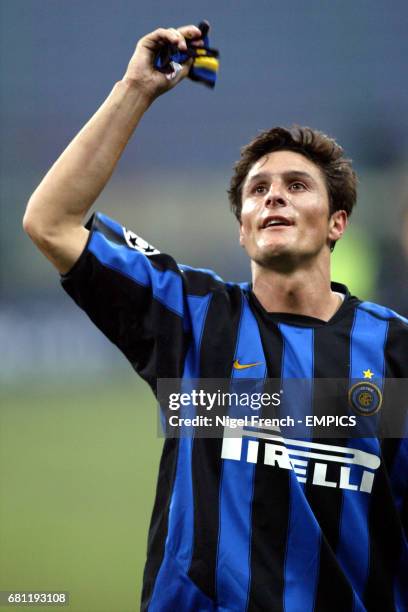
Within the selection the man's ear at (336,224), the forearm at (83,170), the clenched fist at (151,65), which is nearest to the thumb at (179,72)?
the clenched fist at (151,65)

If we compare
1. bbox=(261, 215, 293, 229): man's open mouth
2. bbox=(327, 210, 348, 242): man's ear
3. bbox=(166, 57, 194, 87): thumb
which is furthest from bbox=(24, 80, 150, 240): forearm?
bbox=(327, 210, 348, 242): man's ear

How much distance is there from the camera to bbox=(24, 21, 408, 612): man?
1.64m

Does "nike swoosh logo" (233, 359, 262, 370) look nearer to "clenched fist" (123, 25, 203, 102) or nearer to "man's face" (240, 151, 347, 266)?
"man's face" (240, 151, 347, 266)

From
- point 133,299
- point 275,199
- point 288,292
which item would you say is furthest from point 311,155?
point 133,299

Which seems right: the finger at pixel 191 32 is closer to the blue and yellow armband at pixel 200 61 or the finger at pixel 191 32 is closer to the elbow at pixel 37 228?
the blue and yellow armband at pixel 200 61

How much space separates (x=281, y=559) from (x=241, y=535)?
0.38ft

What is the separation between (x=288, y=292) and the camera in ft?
6.62

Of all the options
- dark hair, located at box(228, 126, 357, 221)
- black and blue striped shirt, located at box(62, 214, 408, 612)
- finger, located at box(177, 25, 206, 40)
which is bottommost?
black and blue striped shirt, located at box(62, 214, 408, 612)

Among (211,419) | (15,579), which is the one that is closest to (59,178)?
(211,419)

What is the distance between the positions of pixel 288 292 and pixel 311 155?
470 mm

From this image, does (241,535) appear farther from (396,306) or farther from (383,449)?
(396,306)

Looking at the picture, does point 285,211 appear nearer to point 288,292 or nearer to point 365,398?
point 288,292

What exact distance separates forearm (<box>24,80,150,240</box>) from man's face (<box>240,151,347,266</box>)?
497 millimetres

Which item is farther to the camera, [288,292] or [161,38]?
[288,292]
